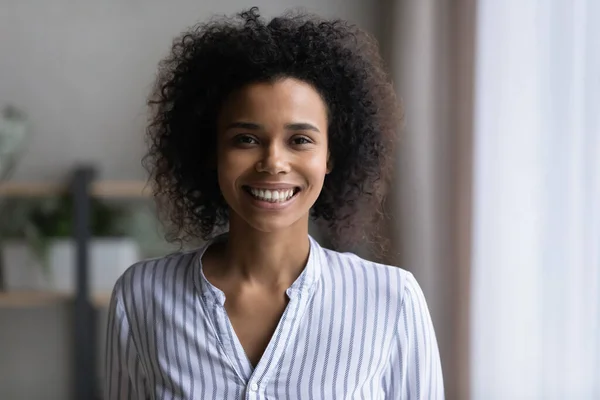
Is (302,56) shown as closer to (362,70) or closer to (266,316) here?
(362,70)

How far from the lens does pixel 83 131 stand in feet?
9.87

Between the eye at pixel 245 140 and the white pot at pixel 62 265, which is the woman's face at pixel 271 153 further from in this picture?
the white pot at pixel 62 265

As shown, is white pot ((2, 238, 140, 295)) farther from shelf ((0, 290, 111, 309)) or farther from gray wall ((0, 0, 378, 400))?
gray wall ((0, 0, 378, 400))

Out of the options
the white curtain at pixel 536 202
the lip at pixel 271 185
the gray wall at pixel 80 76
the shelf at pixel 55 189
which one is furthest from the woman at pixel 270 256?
the gray wall at pixel 80 76

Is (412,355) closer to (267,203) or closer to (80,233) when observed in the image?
(267,203)

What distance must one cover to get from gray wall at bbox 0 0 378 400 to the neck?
6.46 ft

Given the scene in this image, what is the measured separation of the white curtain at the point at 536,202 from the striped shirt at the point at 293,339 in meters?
0.50

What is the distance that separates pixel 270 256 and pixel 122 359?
0.86 feet

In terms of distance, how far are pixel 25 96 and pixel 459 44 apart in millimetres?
1691

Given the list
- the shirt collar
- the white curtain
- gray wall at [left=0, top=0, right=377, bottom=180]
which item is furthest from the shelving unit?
the shirt collar

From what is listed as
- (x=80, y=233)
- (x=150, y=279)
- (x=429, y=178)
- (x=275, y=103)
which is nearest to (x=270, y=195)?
(x=275, y=103)

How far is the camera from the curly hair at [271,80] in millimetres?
1043

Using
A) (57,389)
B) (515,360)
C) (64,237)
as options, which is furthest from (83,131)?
(515,360)

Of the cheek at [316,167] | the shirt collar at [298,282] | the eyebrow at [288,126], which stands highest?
the eyebrow at [288,126]
